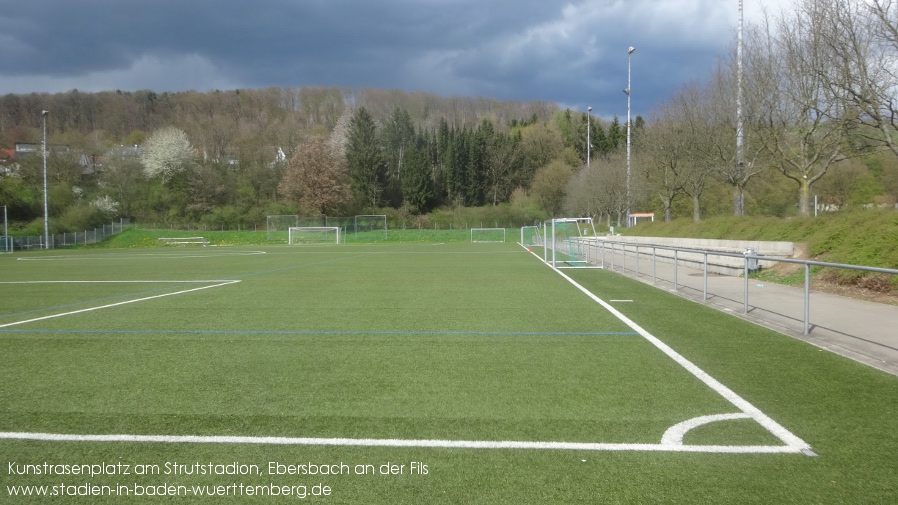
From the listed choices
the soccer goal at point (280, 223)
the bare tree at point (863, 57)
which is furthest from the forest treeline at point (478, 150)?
the soccer goal at point (280, 223)

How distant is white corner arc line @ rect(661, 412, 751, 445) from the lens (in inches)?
164

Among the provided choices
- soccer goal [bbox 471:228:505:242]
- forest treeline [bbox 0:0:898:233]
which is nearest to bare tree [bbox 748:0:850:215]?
forest treeline [bbox 0:0:898:233]

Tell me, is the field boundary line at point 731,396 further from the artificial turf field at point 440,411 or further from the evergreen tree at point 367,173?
the evergreen tree at point 367,173

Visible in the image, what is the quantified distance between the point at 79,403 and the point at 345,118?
96628mm

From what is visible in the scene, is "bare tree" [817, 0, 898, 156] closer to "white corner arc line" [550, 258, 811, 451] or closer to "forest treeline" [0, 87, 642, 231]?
"white corner arc line" [550, 258, 811, 451]

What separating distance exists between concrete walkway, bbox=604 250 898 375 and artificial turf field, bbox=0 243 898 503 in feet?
1.54

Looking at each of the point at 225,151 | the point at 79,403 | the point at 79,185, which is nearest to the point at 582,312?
the point at 79,403

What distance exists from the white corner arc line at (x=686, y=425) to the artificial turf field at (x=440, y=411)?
0.02 metres

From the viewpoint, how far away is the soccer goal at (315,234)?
59.6 metres

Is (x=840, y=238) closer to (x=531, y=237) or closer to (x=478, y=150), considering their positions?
(x=531, y=237)

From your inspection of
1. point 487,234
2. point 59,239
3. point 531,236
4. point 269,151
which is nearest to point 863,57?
point 531,236

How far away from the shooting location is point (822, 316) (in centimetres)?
912

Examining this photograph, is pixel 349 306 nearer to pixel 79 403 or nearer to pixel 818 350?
pixel 79 403

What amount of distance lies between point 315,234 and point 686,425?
192 feet
